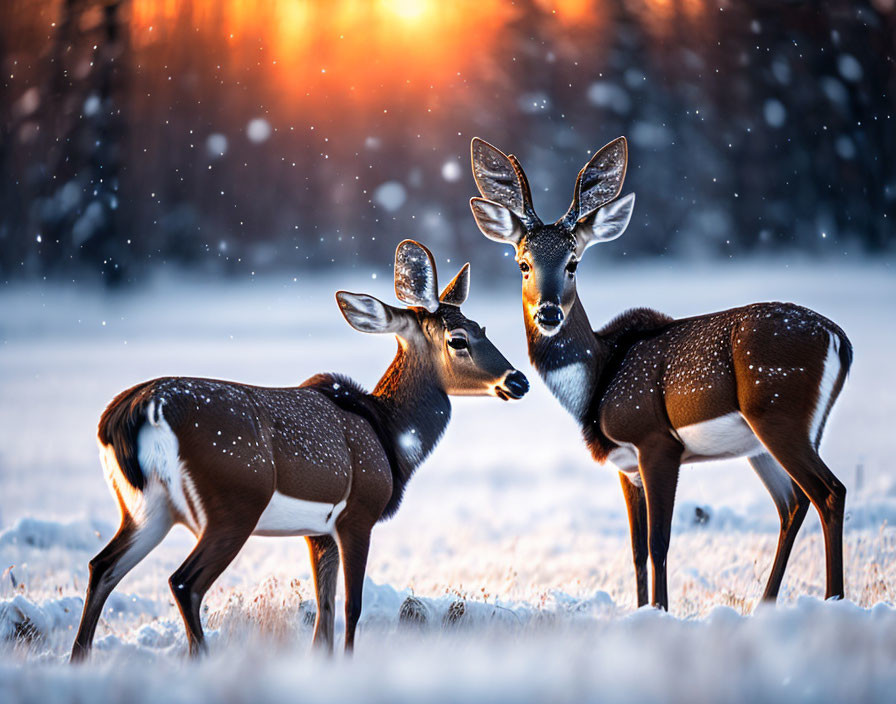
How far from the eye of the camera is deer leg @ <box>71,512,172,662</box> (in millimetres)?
5784

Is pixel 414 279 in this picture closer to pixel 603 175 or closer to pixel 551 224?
pixel 551 224

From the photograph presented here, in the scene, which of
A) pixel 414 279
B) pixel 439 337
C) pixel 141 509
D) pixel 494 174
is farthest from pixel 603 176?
pixel 141 509

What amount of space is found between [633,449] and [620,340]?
1.13 metres

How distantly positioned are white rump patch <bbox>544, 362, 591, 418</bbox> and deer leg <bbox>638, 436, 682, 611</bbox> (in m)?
0.77

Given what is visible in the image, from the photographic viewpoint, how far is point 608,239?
829cm

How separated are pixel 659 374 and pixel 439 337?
1667 mm

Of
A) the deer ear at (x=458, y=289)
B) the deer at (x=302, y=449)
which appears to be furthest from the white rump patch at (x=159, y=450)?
the deer ear at (x=458, y=289)

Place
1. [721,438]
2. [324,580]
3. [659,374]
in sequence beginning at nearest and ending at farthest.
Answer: [324,580]
[721,438]
[659,374]

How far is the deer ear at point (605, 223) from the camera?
8.14 meters

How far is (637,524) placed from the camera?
7.96 meters

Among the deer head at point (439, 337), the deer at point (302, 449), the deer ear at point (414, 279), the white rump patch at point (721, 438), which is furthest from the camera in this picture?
the deer ear at point (414, 279)

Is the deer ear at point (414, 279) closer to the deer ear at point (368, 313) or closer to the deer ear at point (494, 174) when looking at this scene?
the deer ear at point (368, 313)

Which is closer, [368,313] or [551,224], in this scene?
[368,313]

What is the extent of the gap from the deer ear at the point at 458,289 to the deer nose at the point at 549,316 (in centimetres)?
68
